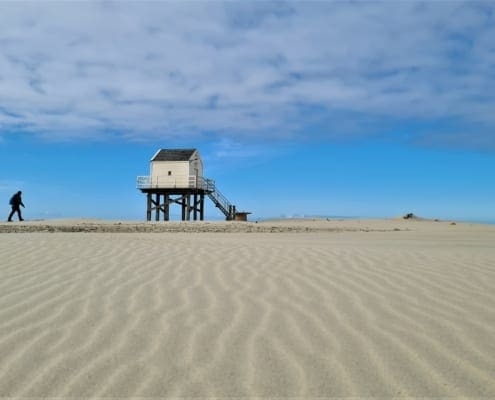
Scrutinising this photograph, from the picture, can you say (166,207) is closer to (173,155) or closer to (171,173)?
(171,173)

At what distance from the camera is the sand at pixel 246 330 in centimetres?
260

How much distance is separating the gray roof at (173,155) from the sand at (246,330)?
26.3m

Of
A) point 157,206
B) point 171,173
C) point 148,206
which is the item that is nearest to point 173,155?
point 171,173

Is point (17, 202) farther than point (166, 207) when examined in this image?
No

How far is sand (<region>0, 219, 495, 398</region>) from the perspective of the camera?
8.52ft

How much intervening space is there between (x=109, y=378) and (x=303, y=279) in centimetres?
305

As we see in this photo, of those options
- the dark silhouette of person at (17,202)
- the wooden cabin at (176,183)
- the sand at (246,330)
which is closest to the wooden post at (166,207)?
the wooden cabin at (176,183)

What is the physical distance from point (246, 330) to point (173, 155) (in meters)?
30.1

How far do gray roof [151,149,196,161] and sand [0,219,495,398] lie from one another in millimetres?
26305

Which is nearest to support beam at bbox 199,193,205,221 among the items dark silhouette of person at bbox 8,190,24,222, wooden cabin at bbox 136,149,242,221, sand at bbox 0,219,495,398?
wooden cabin at bbox 136,149,242,221

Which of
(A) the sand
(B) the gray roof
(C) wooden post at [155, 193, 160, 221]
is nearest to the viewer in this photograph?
(A) the sand

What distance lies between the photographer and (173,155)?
3262cm

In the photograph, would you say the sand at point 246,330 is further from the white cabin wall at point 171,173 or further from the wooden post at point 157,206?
the wooden post at point 157,206

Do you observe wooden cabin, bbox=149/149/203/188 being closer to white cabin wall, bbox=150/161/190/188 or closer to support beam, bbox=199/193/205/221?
white cabin wall, bbox=150/161/190/188
